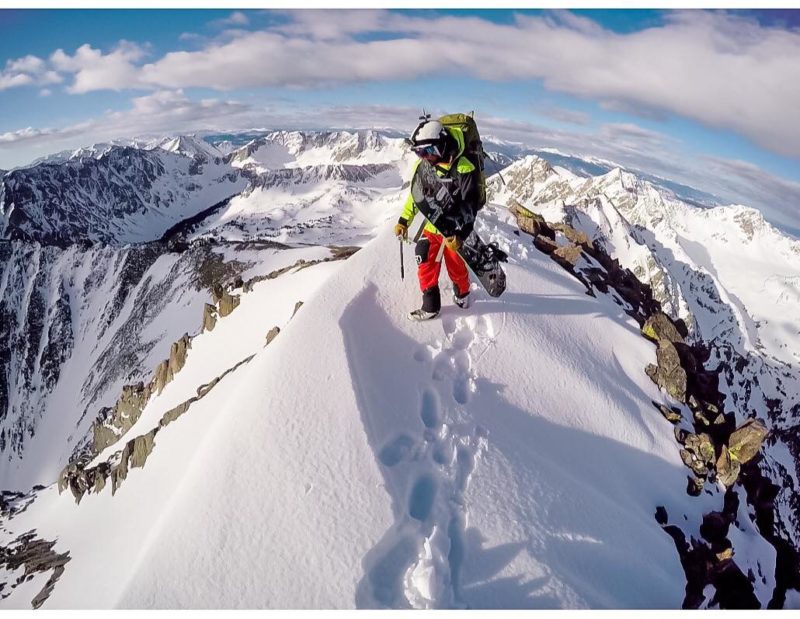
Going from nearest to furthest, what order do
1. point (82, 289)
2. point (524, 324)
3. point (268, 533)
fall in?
point (268, 533) < point (524, 324) < point (82, 289)

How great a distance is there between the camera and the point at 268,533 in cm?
725

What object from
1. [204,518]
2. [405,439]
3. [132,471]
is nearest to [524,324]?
[405,439]

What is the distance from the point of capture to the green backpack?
10188 mm

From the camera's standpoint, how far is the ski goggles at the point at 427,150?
970 centimetres

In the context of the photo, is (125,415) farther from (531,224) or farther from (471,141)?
(471,141)

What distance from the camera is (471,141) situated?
33.7 feet

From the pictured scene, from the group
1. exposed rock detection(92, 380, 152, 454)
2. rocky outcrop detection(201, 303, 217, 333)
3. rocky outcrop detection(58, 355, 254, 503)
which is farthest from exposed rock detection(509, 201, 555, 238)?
exposed rock detection(92, 380, 152, 454)

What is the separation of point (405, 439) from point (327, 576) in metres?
2.88

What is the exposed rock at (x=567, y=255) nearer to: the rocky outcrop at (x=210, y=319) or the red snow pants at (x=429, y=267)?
the red snow pants at (x=429, y=267)

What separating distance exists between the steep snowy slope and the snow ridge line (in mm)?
30

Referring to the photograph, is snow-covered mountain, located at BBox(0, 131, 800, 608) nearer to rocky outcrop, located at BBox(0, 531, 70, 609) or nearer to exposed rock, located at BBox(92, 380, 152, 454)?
rocky outcrop, located at BBox(0, 531, 70, 609)

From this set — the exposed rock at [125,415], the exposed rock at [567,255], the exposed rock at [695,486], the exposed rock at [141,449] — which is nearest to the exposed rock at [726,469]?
the exposed rock at [695,486]

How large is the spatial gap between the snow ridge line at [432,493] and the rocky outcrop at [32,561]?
1110 centimetres

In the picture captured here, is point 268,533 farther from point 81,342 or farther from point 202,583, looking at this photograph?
point 81,342
